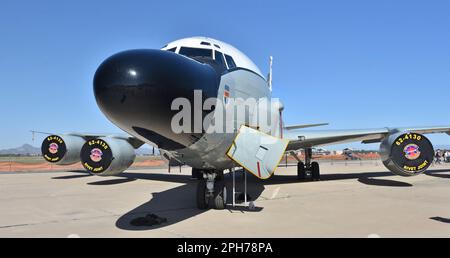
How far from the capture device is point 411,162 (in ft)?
37.9

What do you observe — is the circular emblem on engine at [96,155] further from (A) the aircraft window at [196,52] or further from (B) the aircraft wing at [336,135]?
(A) the aircraft window at [196,52]

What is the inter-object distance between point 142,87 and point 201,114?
3.96 feet

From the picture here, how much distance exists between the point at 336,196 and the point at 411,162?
3004mm

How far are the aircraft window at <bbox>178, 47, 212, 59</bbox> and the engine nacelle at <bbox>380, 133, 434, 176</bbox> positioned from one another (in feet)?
25.7

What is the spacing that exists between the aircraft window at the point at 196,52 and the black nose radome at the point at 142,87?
78.1 inches

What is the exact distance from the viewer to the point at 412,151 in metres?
11.7

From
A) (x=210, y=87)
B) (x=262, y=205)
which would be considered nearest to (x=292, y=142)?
(x=262, y=205)

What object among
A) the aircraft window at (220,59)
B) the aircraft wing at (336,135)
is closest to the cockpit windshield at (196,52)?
the aircraft window at (220,59)

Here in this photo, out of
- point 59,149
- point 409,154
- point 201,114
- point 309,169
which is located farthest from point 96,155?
point 409,154

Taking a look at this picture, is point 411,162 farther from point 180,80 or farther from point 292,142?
point 180,80

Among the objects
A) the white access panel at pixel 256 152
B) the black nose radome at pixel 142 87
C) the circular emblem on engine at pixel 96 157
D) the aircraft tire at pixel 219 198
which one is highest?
the black nose radome at pixel 142 87

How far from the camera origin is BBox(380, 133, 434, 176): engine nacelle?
11453mm

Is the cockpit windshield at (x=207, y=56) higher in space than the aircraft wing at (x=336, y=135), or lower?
higher

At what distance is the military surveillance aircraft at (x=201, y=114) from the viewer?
450cm
